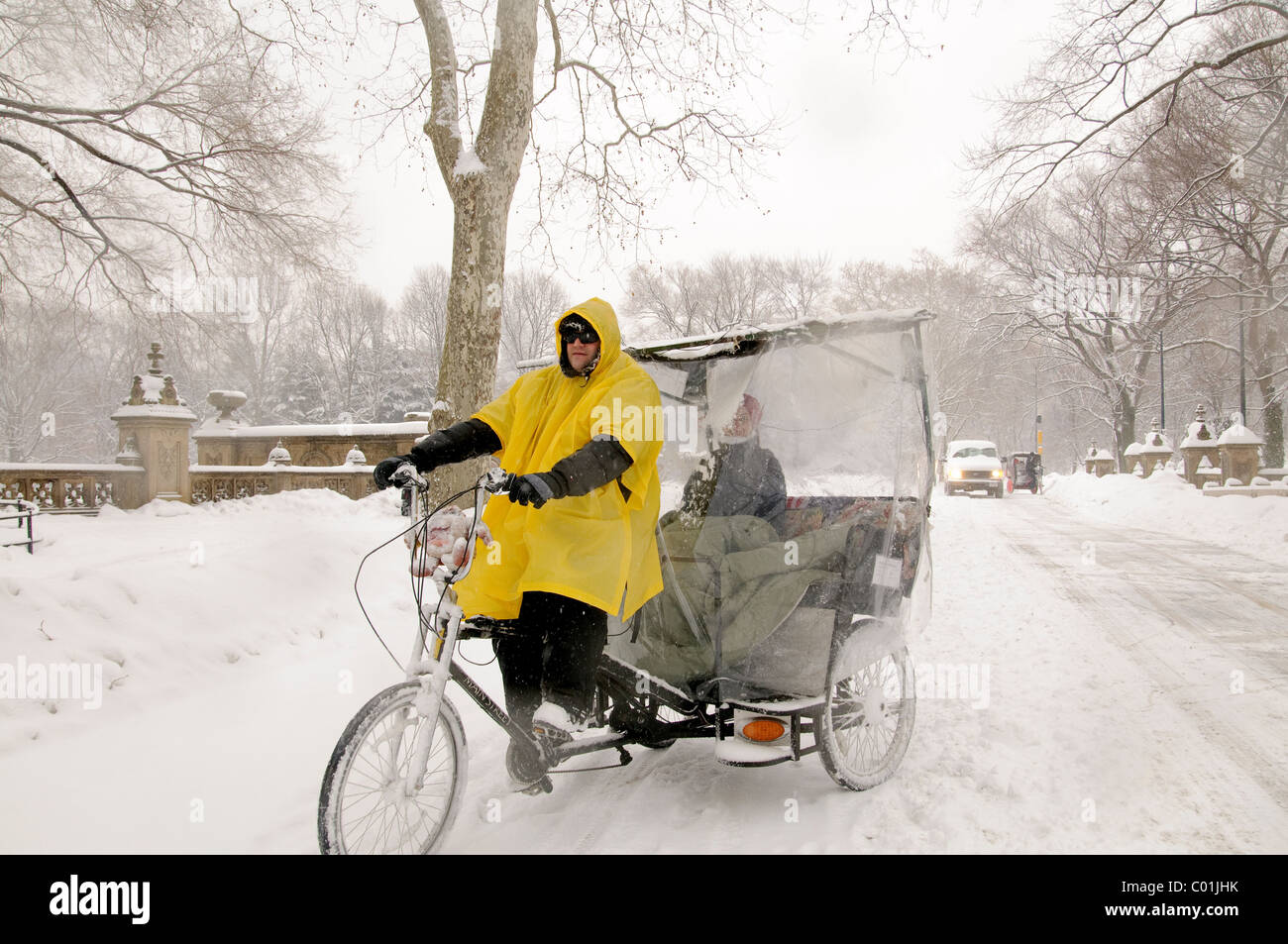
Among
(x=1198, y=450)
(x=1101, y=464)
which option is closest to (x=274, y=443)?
(x=1198, y=450)

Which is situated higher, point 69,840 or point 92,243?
point 92,243

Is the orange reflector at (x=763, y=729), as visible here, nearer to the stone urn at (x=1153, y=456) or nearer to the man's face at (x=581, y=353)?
the man's face at (x=581, y=353)

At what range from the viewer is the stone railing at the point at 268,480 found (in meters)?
19.4

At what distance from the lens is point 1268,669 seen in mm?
5383

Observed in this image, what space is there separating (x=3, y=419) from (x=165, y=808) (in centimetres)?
5514

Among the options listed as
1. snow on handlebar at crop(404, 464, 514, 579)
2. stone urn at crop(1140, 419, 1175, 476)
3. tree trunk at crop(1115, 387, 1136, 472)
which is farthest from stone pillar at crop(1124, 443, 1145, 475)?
snow on handlebar at crop(404, 464, 514, 579)

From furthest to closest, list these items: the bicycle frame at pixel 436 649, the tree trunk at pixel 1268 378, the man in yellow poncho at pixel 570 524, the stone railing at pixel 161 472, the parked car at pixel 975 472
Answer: the parked car at pixel 975 472 → the tree trunk at pixel 1268 378 → the stone railing at pixel 161 472 → the man in yellow poncho at pixel 570 524 → the bicycle frame at pixel 436 649

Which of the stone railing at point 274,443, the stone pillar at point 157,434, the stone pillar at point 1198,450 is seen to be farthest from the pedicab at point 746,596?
the stone pillar at point 1198,450

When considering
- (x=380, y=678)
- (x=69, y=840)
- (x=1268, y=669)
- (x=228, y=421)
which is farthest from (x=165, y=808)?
(x=228, y=421)

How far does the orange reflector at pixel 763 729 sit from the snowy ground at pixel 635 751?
37 centimetres

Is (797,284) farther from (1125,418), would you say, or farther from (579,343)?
(579,343)

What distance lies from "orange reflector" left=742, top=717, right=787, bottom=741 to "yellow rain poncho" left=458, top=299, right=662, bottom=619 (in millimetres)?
723

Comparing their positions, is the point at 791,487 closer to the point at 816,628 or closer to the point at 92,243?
the point at 816,628

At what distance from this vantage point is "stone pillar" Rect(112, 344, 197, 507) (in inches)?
700
